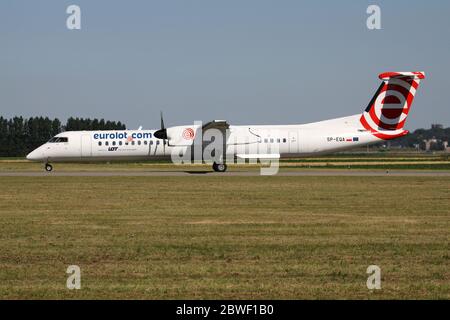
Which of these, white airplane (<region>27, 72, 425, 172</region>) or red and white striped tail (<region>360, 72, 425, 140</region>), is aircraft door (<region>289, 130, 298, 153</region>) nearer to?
white airplane (<region>27, 72, 425, 172</region>)

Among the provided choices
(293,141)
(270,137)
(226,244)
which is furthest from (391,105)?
(226,244)

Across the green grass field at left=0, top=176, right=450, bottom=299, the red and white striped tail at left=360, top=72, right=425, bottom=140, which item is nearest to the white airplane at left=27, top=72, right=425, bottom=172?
the red and white striped tail at left=360, top=72, right=425, bottom=140

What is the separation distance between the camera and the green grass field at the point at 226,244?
9656mm

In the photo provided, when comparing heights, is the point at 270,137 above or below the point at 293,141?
above

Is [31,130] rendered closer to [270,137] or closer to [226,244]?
[270,137]

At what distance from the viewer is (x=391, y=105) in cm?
4428

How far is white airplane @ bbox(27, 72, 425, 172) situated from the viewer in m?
43.7

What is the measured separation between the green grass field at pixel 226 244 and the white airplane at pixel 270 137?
16988 mm

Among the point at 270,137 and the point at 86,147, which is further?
the point at 86,147

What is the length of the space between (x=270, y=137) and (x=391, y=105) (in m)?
8.56

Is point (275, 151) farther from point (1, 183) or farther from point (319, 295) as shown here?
point (319, 295)

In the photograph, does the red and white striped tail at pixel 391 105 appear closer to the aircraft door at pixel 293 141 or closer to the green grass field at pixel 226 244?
the aircraft door at pixel 293 141

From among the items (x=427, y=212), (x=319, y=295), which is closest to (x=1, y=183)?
(x=427, y=212)
